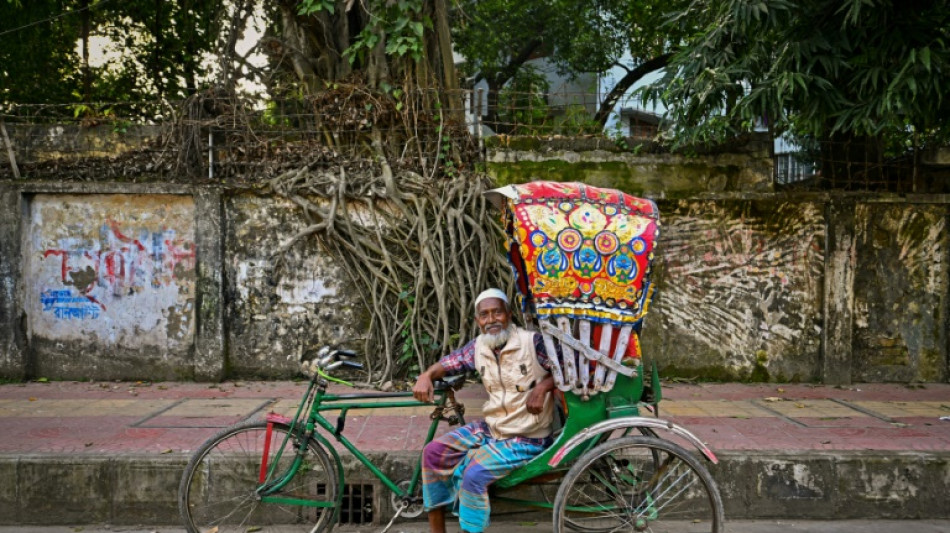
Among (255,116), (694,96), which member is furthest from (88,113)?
(694,96)

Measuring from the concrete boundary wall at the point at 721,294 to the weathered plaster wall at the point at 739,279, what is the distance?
0.01 m

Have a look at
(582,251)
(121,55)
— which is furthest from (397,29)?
(121,55)

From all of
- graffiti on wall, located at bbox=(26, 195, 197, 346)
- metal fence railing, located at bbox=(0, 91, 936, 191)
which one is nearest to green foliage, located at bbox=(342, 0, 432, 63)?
metal fence railing, located at bbox=(0, 91, 936, 191)

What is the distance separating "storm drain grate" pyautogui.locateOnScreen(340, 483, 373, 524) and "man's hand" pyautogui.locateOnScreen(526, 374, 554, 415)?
1423 mm

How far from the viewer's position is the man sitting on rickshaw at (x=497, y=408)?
3496mm

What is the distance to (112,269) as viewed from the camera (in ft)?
22.3

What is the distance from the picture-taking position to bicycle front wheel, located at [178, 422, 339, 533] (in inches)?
144

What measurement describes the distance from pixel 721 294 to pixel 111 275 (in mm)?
6050

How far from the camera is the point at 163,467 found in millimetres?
4387

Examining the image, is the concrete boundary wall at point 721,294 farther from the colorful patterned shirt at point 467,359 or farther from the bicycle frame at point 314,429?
the colorful patterned shirt at point 467,359

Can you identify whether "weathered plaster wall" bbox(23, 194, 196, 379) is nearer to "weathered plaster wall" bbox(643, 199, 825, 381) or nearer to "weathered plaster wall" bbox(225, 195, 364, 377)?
"weathered plaster wall" bbox(225, 195, 364, 377)

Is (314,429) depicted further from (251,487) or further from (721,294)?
(721,294)

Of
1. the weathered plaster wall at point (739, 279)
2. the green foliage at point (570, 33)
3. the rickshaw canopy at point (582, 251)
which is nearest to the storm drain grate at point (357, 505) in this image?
the rickshaw canopy at point (582, 251)

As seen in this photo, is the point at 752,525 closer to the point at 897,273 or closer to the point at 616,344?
the point at 616,344
